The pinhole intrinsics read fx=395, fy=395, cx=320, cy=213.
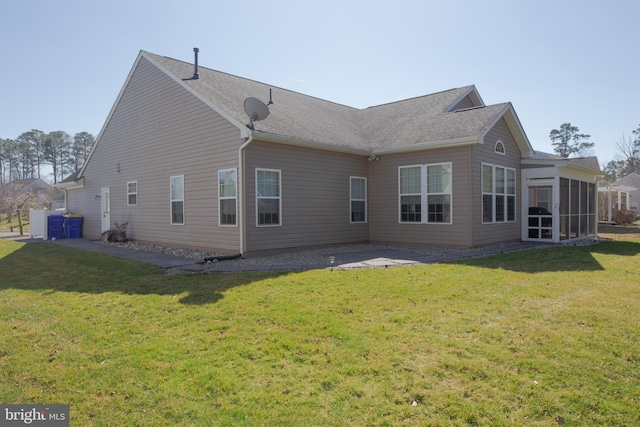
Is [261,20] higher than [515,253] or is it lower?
higher

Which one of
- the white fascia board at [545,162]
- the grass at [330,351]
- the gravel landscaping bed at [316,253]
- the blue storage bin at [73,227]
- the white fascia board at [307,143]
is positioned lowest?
the grass at [330,351]

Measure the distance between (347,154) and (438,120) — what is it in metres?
3.27

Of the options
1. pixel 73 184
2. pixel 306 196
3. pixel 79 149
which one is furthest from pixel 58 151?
pixel 306 196

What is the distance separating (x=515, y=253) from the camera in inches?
414

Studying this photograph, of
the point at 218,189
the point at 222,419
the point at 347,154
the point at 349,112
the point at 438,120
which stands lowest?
the point at 222,419

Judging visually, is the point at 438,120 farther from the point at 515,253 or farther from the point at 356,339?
the point at 356,339

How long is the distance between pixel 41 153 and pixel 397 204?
57.4m

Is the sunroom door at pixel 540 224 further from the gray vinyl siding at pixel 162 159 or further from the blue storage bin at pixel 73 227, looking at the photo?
the blue storage bin at pixel 73 227

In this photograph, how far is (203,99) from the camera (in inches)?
438

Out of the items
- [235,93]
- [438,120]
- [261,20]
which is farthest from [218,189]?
[438,120]

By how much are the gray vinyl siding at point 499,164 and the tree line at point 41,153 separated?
5143 centimetres

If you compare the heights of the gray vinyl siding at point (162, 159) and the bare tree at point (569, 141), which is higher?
the bare tree at point (569, 141)

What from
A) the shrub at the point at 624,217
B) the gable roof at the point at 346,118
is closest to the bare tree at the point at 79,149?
the gable roof at the point at 346,118

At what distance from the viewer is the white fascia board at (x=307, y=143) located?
995 cm
